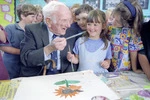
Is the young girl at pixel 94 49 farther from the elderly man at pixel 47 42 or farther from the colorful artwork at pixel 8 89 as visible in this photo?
the colorful artwork at pixel 8 89

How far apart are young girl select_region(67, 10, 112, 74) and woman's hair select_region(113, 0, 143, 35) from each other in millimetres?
133

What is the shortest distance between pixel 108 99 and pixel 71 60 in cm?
53

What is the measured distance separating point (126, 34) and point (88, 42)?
0.26m

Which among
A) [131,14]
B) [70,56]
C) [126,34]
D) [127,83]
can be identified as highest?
[131,14]

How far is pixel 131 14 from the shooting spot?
1240 millimetres

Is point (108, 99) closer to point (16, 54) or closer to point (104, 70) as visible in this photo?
point (104, 70)

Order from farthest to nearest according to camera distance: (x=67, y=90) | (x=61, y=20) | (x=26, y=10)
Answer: (x=26, y=10) < (x=61, y=20) < (x=67, y=90)

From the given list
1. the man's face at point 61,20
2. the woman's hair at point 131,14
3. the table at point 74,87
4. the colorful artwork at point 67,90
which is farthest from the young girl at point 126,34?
the colorful artwork at point 67,90

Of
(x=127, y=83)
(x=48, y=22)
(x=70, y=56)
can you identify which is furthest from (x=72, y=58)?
(x=127, y=83)

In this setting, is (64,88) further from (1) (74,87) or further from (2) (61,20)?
(2) (61,20)

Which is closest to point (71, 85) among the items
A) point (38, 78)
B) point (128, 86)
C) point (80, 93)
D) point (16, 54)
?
point (80, 93)

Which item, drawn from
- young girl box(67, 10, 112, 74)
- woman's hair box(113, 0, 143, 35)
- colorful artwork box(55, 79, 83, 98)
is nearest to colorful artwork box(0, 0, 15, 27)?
young girl box(67, 10, 112, 74)

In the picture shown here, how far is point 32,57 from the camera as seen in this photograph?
3.81ft

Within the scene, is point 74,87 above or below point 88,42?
below
